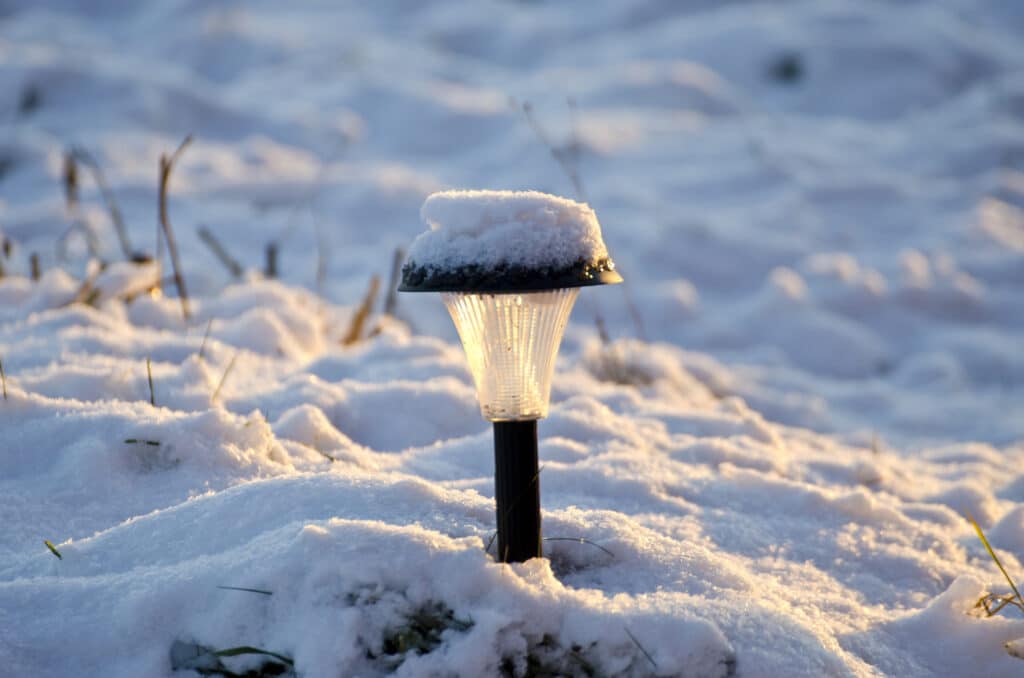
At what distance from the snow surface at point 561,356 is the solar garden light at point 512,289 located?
126 millimetres

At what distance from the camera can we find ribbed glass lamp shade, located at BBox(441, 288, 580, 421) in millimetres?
1363

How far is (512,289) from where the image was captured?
1.27 metres

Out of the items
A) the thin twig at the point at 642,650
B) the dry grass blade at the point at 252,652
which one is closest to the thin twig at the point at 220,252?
the dry grass blade at the point at 252,652

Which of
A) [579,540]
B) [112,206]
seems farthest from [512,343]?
[112,206]

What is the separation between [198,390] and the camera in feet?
7.77

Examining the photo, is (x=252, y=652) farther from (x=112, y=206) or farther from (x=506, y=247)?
(x=112, y=206)

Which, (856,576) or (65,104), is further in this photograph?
(65,104)

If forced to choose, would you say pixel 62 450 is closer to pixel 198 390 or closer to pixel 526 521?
pixel 198 390

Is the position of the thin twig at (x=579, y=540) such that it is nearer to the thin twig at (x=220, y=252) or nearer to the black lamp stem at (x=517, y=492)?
the black lamp stem at (x=517, y=492)

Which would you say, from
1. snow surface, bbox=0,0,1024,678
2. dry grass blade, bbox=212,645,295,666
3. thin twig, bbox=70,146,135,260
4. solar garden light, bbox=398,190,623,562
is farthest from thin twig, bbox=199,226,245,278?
dry grass blade, bbox=212,645,295,666

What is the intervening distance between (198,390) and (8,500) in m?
0.66

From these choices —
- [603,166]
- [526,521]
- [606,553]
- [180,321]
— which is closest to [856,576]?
[606,553]

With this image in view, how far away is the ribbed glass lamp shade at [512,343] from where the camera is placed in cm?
136

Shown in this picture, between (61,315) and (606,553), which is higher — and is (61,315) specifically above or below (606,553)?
above
